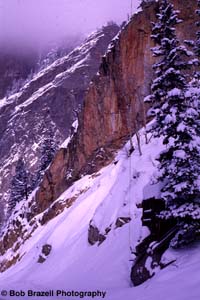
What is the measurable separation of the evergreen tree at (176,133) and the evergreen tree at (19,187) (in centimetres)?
5415

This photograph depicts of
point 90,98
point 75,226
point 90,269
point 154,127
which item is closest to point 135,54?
point 90,98

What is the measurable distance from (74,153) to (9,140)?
293 feet

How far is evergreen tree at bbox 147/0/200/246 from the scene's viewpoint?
1612 centimetres

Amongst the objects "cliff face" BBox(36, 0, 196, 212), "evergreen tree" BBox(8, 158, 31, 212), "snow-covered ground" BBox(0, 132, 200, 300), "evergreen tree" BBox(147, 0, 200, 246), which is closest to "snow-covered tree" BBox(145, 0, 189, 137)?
"evergreen tree" BBox(147, 0, 200, 246)

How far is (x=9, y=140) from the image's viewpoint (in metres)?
146

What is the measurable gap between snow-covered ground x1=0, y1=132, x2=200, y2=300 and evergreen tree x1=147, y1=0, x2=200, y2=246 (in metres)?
1.42

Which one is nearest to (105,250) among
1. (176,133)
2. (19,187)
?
(176,133)

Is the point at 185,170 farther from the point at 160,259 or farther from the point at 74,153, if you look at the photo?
the point at 74,153

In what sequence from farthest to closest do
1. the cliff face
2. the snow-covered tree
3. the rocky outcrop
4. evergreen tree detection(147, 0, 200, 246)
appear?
the rocky outcrop < the cliff face < the snow-covered tree < evergreen tree detection(147, 0, 200, 246)

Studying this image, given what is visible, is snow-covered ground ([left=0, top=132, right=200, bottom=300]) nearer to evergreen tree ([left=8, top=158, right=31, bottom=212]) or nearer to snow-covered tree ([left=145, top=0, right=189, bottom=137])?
snow-covered tree ([left=145, top=0, right=189, bottom=137])

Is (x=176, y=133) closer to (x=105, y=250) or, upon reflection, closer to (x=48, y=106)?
Answer: (x=105, y=250)

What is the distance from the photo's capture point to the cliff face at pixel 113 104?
5456 centimetres

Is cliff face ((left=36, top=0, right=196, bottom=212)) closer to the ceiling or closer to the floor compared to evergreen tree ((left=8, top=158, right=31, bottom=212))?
closer to the ceiling

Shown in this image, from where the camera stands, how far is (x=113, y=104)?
5766 cm
